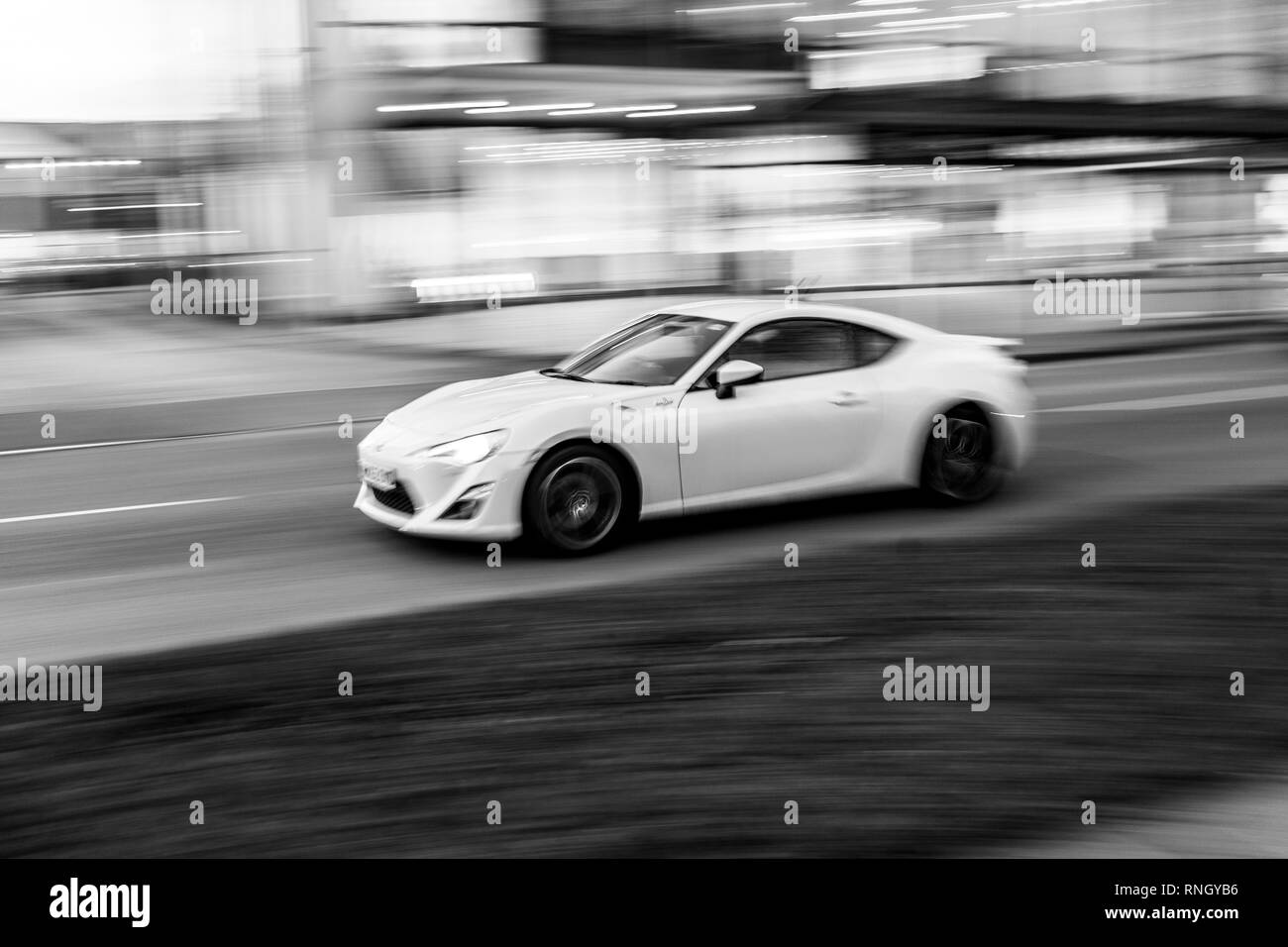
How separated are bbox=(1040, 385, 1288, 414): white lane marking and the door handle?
6225 millimetres

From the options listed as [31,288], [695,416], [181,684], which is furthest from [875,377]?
[31,288]

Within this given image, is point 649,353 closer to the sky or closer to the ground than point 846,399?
closer to the sky

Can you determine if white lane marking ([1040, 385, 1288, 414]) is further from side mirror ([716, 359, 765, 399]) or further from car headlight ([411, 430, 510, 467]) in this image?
car headlight ([411, 430, 510, 467])

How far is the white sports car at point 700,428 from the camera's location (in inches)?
260

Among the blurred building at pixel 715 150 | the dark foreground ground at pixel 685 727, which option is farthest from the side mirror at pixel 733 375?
the blurred building at pixel 715 150

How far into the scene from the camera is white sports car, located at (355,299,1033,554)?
661cm

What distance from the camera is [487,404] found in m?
6.91

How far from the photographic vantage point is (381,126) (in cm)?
1925

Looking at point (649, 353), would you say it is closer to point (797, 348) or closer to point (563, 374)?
point (563, 374)

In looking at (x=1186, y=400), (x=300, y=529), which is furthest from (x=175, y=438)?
(x=1186, y=400)

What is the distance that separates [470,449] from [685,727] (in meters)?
2.44

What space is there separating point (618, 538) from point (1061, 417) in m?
7.05
